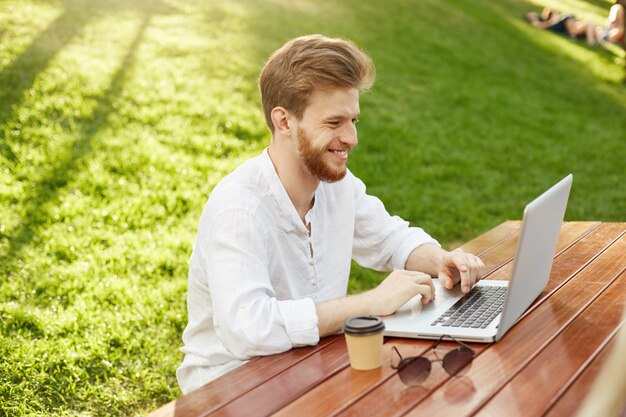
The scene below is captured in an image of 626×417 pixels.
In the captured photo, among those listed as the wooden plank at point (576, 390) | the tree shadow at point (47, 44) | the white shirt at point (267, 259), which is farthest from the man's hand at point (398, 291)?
the tree shadow at point (47, 44)

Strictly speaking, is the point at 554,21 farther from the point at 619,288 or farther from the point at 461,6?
the point at 619,288

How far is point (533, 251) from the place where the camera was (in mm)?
2168

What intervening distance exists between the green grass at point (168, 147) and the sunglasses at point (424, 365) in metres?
2.03

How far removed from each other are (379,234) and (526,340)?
1.01 m

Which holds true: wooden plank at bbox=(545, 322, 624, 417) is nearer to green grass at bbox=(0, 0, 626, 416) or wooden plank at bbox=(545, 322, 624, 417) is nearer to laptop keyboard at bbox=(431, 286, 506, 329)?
laptop keyboard at bbox=(431, 286, 506, 329)

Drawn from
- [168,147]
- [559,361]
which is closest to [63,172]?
[168,147]

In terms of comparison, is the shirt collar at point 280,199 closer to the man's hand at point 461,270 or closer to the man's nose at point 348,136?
the man's nose at point 348,136

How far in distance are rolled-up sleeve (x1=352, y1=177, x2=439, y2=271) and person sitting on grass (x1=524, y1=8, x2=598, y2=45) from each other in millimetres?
13010

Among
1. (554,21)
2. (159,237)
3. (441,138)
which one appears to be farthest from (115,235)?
(554,21)

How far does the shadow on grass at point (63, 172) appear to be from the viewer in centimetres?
496

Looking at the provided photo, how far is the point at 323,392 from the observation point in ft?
6.42

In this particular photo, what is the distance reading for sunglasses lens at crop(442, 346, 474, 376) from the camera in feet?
6.51

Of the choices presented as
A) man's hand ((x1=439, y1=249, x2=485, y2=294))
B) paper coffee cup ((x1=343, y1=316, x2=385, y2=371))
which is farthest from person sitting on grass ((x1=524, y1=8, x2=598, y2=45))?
paper coffee cup ((x1=343, y1=316, x2=385, y2=371))

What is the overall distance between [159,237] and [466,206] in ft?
8.96
